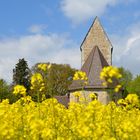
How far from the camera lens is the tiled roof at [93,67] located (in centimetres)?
5467

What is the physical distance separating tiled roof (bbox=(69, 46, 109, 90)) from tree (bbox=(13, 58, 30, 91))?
1907cm

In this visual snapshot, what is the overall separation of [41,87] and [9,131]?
181 cm

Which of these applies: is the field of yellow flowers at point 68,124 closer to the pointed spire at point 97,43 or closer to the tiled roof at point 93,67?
the tiled roof at point 93,67

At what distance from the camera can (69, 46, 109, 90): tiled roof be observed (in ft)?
179

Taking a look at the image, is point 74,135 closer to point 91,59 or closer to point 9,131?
point 9,131

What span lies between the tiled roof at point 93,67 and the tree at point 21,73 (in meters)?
19.1

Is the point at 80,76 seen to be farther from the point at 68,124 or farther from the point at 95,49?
the point at 95,49

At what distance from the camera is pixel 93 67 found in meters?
58.2

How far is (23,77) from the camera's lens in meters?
79.7

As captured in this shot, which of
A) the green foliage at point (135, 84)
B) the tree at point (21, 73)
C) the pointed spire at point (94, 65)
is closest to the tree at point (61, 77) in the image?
the tree at point (21, 73)

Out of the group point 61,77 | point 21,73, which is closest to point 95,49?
point 21,73

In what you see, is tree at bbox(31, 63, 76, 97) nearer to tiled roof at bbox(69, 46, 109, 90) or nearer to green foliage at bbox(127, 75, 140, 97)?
green foliage at bbox(127, 75, 140, 97)

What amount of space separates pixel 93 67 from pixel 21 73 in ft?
78.0

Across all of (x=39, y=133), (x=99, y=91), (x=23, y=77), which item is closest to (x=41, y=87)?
(x=39, y=133)
